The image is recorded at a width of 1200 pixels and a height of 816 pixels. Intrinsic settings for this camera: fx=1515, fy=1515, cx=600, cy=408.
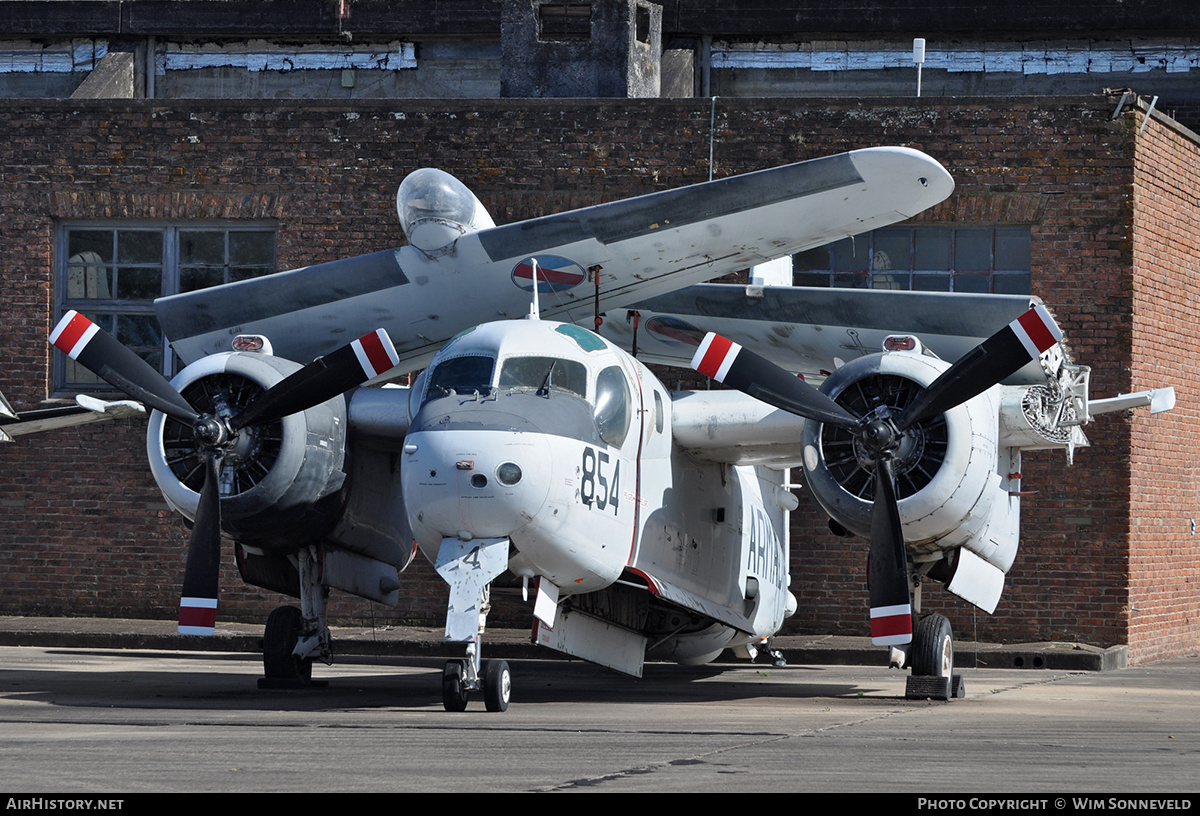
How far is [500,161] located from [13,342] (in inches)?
262

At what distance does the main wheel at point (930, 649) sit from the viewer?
12.8 meters

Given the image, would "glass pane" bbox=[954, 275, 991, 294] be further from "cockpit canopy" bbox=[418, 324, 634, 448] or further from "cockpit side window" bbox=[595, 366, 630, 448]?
"cockpit canopy" bbox=[418, 324, 634, 448]

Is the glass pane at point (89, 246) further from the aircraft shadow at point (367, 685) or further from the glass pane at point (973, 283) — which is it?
the glass pane at point (973, 283)

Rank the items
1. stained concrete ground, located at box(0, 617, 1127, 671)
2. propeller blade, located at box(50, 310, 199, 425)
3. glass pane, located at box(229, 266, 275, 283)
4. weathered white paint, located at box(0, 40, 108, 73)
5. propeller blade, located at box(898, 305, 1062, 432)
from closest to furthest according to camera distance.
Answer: propeller blade, located at box(898, 305, 1062, 432) < propeller blade, located at box(50, 310, 199, 425) < stained concrete ground, located at box(0, 617, 1127, 671) < glass pane, located at box(229, 266, 275, 283) < weathered white paint, located at box(0, 40, 108, 73)

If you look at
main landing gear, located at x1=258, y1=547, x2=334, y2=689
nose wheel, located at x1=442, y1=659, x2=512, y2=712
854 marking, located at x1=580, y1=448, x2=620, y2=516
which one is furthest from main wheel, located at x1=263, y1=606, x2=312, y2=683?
854 marking, located at x1=580, y1=448, x2=620, y2=516

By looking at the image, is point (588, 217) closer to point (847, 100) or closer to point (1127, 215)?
point (847, 100)

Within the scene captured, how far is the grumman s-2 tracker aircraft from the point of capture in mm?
11031

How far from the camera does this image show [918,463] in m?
12.0

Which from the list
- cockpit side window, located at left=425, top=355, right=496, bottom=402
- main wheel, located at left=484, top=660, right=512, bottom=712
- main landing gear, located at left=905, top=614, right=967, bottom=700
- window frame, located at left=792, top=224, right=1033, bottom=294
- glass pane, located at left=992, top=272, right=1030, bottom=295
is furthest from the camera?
window frame, located at left=792, top=224, right=1033, bottom=294

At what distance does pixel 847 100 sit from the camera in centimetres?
1842

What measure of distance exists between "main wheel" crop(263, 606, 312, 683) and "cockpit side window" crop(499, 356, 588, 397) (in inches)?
149

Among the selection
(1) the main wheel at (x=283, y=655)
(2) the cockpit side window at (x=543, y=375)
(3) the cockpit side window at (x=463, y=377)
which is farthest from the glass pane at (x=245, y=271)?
(2) the cockpit side window at (x=543, y=375)

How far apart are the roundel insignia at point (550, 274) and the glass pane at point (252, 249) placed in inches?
281
